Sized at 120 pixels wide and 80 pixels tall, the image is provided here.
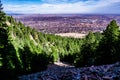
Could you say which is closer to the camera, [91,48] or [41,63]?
[91,48]

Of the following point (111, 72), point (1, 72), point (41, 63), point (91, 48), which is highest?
point (111, 72)

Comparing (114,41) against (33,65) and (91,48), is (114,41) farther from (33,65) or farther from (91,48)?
(33,65)

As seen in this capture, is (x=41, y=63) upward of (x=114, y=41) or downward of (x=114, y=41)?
downward

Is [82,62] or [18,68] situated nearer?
[18,68]

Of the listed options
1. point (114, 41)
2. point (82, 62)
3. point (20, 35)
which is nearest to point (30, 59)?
point (82, 62)

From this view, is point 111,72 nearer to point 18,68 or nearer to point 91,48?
point 18,68

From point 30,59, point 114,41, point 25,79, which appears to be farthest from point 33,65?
point 25,79

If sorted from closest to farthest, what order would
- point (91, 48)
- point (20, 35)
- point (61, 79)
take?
point (61, 79) < point (91, 48) < point (20, 35)

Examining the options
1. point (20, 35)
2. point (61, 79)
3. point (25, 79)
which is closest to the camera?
point (61, 79)

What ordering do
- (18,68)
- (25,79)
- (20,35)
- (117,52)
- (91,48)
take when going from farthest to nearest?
(20,35) → (91,48) → (18,68) → (117,52) → (25,79)
